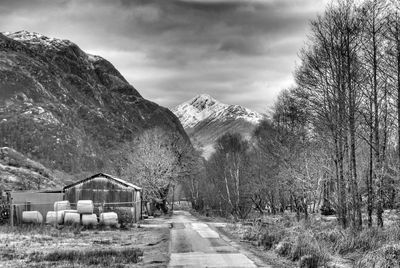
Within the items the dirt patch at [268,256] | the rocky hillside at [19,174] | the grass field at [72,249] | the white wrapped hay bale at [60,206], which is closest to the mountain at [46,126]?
the rocky hillside at [19,174]

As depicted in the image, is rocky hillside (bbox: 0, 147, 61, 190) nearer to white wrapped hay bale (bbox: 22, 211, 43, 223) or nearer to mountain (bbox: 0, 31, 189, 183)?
white wrapped hay bale (bbox: 22, 211, 43, 223)

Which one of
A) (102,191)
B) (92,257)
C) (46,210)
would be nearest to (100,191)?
(102,191)

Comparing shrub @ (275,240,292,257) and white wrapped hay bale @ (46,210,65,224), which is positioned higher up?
white wrapped hay bale @ (46,210,65,224)

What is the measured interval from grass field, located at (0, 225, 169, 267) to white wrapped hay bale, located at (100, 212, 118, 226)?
3027mm

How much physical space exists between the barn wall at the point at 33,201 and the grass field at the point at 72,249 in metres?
4.24

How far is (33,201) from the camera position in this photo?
38.8 meters

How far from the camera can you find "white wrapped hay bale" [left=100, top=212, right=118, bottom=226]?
33.2 m

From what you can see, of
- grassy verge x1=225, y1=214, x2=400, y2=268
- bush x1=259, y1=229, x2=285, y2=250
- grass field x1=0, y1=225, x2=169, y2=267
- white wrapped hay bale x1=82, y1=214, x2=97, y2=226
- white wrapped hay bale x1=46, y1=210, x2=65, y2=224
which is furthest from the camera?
white wrapped hay bale x1=82, y1=214, x2=97, y2=226

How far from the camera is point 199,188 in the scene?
8038cm

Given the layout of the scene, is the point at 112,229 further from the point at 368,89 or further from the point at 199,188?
the point at 199,188

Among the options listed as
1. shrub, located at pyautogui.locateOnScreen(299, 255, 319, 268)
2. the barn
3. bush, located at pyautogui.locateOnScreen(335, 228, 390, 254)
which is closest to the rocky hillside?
the barn

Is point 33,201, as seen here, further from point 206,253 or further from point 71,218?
point 206,253

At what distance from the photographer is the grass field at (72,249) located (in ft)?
53.4

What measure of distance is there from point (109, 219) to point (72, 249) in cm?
1325
